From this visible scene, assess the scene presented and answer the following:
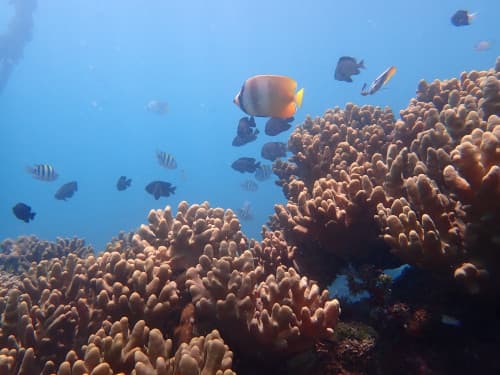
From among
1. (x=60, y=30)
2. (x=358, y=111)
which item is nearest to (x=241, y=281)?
(x=358, y=111)

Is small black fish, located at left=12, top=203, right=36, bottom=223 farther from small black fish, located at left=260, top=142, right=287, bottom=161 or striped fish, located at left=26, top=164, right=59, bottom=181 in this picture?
small black fish, located at left=260, top=142, right=287, bottom=161

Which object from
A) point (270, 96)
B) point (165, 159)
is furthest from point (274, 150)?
point (270, 96)

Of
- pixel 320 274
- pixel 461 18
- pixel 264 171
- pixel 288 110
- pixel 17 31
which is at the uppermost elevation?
pixel 17 31

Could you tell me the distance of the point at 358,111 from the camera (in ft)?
21.9

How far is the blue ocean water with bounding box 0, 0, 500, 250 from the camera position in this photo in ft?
393

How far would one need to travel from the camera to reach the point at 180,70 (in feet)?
530

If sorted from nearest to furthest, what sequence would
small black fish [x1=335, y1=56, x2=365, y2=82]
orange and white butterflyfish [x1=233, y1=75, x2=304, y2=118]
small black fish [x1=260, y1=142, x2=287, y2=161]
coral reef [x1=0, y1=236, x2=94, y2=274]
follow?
orange and white butterflyfish [x1=233, y1=75, x2=304, y2=118], small black fish [x1=335, y1=56, x2=365, y2=82], coral reef [x1=0, y1=236, x2=94, y2=274], small black fish [x1=260, y1=142, x2=287, y2=161]

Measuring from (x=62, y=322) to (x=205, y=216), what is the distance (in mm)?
1782

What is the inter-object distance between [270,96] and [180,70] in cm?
16984

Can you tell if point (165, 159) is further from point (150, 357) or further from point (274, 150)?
point (150, 357)

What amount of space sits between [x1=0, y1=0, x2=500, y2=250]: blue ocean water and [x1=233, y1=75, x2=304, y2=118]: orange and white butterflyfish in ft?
302

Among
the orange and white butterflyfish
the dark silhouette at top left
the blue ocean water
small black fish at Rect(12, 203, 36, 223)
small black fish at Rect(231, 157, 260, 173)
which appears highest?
the blue ocean water

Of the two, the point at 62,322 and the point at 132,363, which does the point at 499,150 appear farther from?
the point at 62,322

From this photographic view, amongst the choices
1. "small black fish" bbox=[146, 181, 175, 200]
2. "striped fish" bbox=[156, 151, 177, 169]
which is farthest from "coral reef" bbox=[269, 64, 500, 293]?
"striped fish" bbox=[156, 151, 177, 169]
